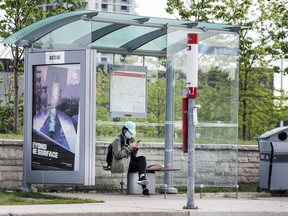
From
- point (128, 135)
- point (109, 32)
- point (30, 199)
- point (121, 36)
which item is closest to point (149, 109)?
point (128, 135)

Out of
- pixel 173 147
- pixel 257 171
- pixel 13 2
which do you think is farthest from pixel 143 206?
pixel 13 2

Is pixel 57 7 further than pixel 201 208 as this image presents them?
Yes

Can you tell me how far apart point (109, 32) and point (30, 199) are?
159 inches

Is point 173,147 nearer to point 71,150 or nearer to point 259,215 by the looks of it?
point 71,150

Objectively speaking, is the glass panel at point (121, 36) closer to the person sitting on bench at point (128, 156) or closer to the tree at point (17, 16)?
the person sitting on bench at point (128, 156)

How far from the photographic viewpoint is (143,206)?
14250 millimetres

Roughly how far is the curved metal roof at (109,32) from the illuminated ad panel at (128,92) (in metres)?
0.48

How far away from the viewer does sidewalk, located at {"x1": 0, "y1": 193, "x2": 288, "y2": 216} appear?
1288 cm

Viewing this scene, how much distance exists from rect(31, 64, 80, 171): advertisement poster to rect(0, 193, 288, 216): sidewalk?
0.69m

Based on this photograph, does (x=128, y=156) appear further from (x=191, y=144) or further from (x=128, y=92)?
(x=191, y=144)

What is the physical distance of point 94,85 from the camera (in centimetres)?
1549

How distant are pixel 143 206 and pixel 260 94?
27.4m

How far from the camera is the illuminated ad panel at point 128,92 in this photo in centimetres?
1766

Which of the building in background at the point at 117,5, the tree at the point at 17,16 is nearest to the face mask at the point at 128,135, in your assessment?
the tree at the point at 17,16
